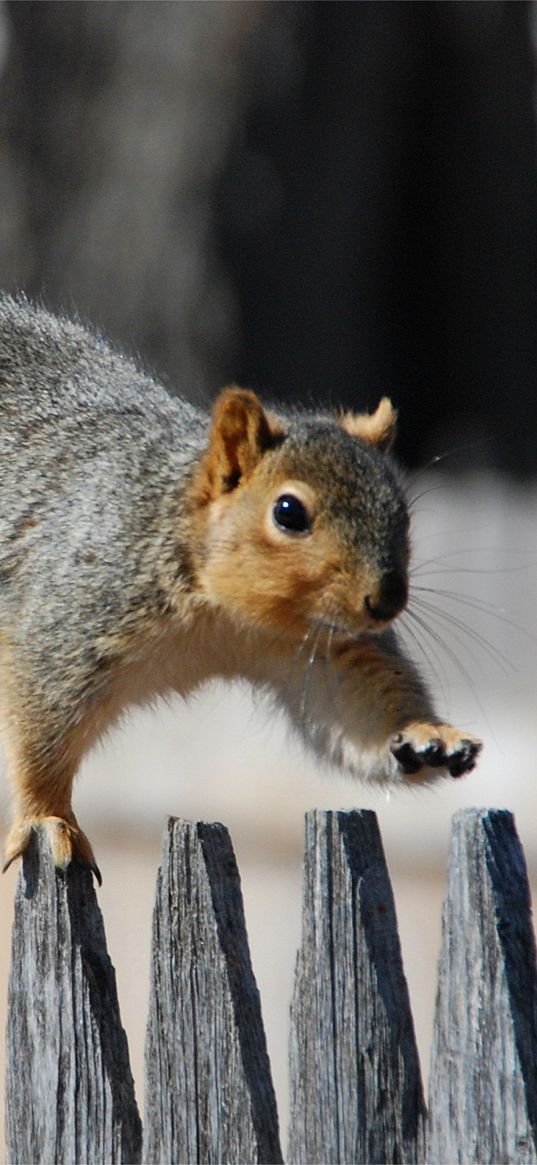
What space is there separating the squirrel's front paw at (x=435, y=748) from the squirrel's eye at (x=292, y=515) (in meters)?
0.30

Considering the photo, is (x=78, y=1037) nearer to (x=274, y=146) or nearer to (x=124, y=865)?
(x=124, y=865)

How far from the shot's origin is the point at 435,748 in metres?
2.26

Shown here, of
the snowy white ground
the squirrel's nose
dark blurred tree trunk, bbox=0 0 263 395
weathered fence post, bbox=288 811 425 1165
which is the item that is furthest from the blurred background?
weathered fence post, bbox=288 811 425 1165

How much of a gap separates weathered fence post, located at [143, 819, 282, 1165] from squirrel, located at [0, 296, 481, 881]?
461mm

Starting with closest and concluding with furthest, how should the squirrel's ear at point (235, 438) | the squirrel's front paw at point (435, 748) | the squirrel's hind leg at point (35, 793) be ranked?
the squirrel's front paw at point (435, 748)
the squirrel's hind leg at point (35, 793)
the squirrel's ear at point (235, 438)

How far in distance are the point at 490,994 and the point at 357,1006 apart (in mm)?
148

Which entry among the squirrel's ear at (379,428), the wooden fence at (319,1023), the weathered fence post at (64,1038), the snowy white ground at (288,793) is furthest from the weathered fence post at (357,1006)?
the snowy white ground at (288,793)

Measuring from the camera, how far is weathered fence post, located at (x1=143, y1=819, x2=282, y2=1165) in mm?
1703

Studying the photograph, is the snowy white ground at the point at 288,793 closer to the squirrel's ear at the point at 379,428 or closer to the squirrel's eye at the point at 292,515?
the squirrel's ear at the point at 379,428

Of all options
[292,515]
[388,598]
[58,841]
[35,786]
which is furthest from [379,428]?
[58,841]

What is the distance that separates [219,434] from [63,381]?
57 cm

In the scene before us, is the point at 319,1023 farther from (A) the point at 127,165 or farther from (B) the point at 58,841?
(A) the point at 127,165

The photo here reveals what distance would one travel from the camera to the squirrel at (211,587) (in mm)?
2316

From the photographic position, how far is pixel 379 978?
5.45 feet
